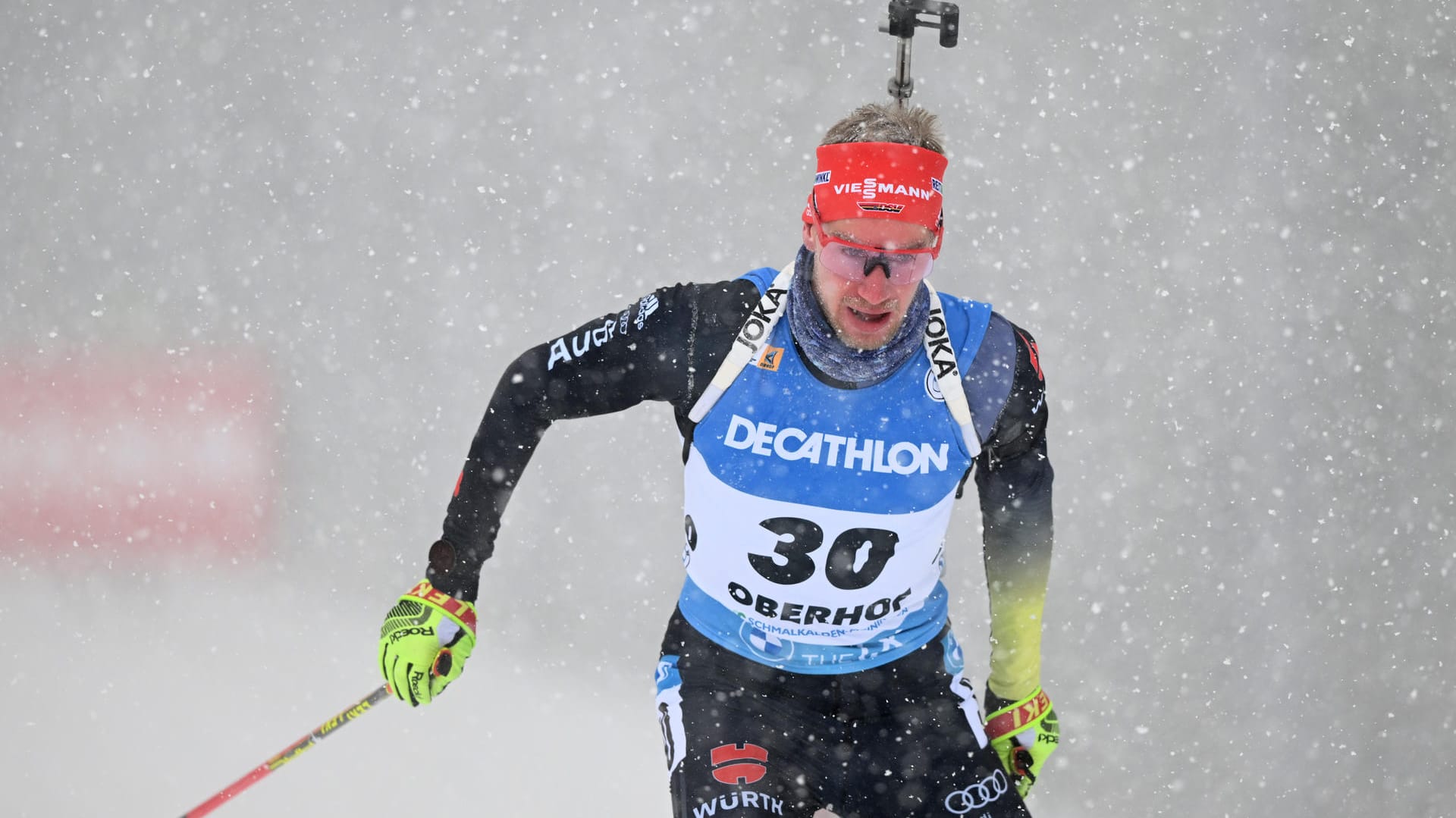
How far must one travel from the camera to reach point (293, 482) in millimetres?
5578

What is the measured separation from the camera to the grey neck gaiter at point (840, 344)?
7.42ft

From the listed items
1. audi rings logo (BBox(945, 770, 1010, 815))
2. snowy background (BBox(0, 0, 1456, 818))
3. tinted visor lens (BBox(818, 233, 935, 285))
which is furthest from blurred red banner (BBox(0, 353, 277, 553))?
audi rings logo (BBox(945, 770, 1010, 815))

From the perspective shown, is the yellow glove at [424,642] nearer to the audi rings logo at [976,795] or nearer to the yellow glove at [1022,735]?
the audi rings logo at [976,795]

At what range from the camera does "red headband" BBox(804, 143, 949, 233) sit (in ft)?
7.23

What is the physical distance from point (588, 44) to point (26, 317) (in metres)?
3.39

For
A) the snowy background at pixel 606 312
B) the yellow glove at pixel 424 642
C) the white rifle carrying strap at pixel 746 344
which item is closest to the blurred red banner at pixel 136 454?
the snowy background at pixel 606 312

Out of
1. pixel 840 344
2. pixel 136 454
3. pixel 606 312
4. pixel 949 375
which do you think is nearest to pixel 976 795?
pixel 949 375

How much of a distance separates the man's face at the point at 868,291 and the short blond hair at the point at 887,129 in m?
0.19

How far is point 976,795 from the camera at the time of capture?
2309 mm

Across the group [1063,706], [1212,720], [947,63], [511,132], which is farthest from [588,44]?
[1212,720]

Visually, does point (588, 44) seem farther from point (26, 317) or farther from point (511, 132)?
point (26, 317)

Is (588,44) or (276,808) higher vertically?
(588,44)

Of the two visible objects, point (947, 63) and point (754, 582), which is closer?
point (754, 582)

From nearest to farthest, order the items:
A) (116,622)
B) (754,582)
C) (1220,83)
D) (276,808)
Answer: (754,582) → (1220,83) → (276,808) → (116,622)
